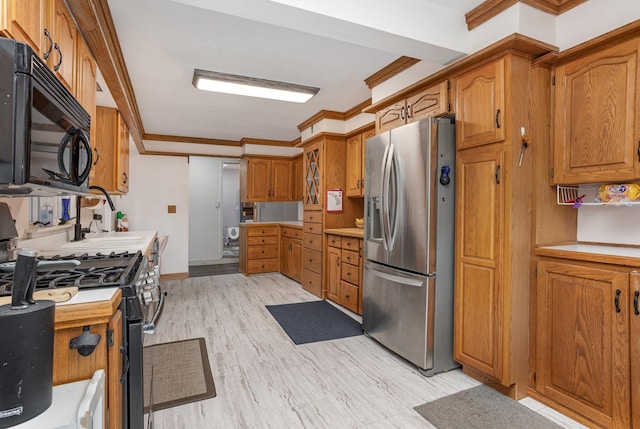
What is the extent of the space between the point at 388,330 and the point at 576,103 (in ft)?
6.54

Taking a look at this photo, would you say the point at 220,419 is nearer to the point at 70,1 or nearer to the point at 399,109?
the point at 70,1

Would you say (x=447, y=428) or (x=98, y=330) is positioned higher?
(x=98, y=330)

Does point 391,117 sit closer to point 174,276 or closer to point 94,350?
point 94,350

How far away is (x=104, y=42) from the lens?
2.05 metres

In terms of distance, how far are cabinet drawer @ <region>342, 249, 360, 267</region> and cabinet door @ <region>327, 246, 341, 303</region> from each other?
130mm

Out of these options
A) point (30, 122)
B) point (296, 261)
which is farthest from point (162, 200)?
point (30, 122)

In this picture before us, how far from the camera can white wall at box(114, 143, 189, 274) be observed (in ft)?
17.7

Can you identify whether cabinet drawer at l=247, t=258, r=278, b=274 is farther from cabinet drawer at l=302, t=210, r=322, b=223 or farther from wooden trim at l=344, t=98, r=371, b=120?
wooden trim at l=344, t=98, r=371, b=120

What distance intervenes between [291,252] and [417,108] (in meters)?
3.40

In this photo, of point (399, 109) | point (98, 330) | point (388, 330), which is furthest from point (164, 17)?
point (388, 330)

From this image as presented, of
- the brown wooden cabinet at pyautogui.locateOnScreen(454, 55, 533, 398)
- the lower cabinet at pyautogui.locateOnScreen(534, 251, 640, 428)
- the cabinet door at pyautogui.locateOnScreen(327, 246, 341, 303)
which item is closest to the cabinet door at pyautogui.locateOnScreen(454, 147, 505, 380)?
the brown wooden cabinet at pyautogui.locateOnScreen(454, 55, 533, 398)

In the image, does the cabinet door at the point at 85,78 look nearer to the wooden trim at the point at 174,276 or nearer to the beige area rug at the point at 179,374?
the beige area rug at the point at 179,374

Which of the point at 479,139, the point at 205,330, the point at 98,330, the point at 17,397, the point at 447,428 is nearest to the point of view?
the point at 17,397

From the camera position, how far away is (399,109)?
2846 millimetres
